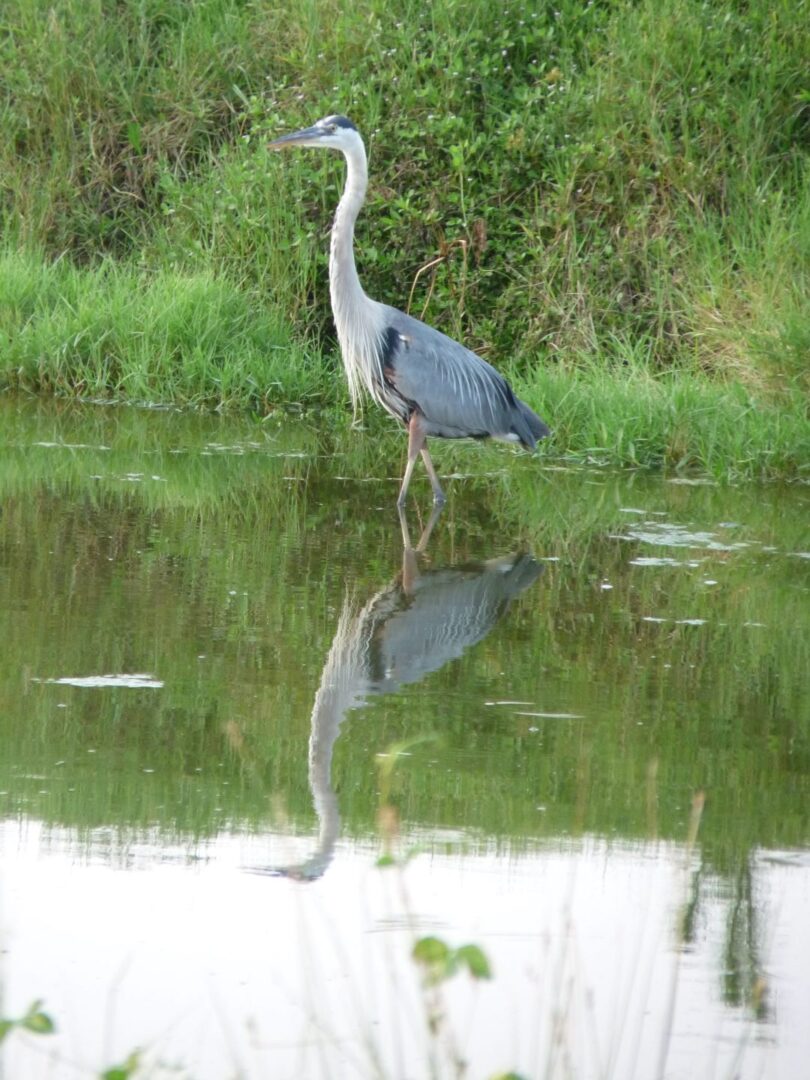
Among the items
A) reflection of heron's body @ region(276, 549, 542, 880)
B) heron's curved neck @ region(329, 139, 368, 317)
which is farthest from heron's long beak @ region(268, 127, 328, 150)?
reflection of heron's body @ region(276, 549, 542, 880)

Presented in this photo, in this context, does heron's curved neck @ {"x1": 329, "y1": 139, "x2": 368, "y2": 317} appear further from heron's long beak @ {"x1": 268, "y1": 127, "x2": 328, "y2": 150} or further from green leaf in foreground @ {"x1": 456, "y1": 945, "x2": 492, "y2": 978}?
green leaf in foreground @ {"x1": 456, "y1": 945, "x2": 492, "y2": 978}

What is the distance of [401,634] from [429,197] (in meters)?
5.91

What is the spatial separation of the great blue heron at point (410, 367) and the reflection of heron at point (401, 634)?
1.43 metres

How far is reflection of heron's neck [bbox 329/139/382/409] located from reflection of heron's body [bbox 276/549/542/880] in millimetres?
1994

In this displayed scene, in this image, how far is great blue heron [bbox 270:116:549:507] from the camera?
27.8 ft

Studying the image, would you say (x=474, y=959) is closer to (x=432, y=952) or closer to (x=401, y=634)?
(x=432, y=952)

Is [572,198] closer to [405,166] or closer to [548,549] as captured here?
[405,166]

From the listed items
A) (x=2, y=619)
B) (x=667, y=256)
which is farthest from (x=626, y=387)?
(x=2, y=619)

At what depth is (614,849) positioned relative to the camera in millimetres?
3936

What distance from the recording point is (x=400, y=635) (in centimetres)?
575

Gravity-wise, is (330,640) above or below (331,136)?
below

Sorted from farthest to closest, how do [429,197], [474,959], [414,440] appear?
1. [429,197]
2. [414,440]
3. [474,959]

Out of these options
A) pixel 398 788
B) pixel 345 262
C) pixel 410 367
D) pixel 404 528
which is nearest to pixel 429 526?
pixel 404 528

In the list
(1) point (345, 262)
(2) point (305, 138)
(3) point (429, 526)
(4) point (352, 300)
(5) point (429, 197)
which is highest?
(2) point (305, 138)
